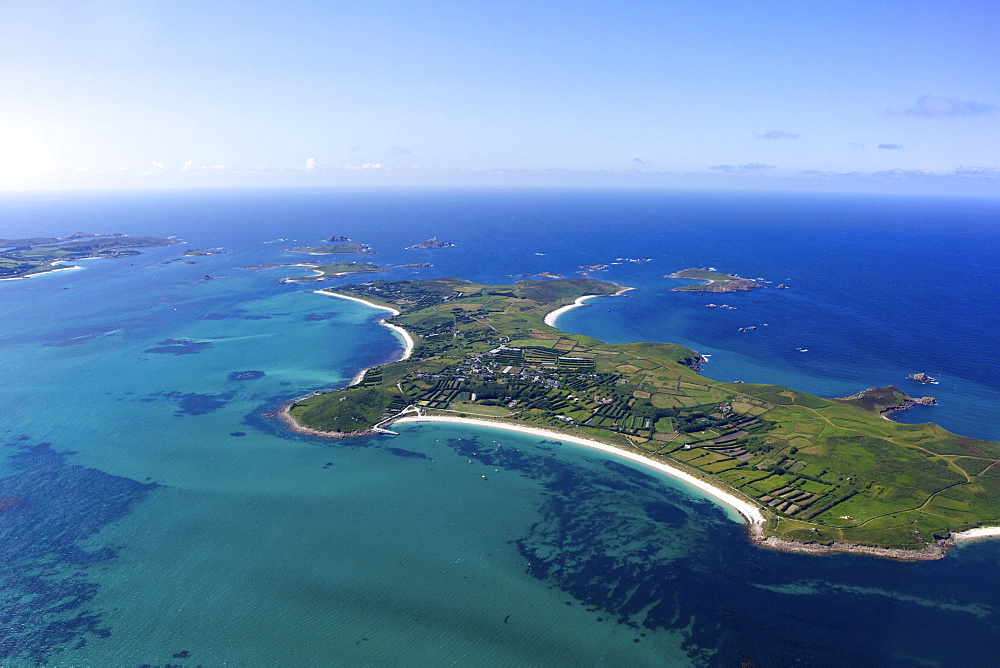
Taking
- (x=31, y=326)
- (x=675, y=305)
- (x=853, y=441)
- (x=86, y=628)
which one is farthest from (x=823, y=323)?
(x=31, y=326)

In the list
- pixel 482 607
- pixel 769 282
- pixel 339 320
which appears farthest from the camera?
pixel 769 282

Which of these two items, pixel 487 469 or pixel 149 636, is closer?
pixel 149 636

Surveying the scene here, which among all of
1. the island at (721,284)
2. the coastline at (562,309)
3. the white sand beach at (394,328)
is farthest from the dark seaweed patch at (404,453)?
the island at (721,284)

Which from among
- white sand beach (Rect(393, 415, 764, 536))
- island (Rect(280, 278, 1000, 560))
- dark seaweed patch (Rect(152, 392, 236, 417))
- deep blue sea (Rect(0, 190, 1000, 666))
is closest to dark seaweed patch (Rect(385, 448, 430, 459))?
deep blue sea (Rect(0, 190, 1000, 666))

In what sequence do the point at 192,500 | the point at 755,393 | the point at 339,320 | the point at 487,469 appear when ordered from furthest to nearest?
the point at 339,320 → the point at 755,393 → the point at 487,469 → the point at 192,500

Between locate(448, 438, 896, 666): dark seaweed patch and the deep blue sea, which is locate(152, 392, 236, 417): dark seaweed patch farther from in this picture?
locate(448, 438, 896, 666): dark seaweed patch

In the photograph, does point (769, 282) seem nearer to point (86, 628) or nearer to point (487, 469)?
point (487, 469)

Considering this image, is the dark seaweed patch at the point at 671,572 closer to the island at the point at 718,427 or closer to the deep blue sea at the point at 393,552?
the deep blue sea at the point at 393,552
